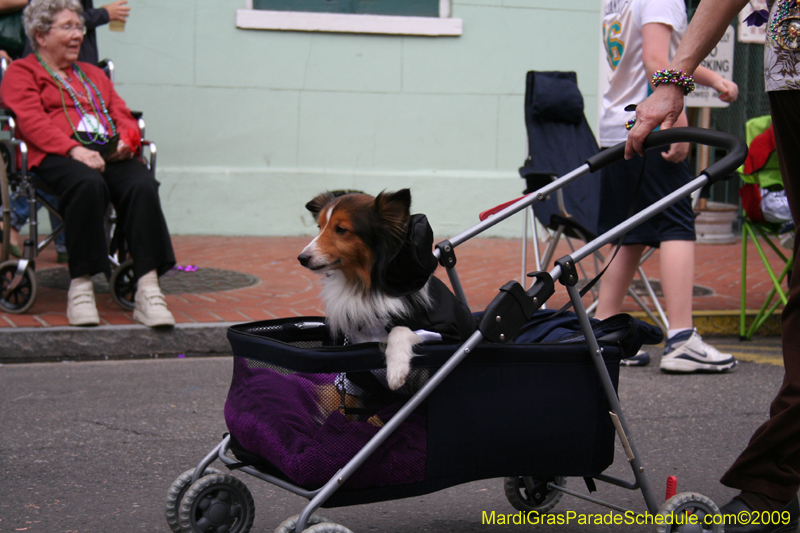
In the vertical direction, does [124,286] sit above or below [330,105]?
below

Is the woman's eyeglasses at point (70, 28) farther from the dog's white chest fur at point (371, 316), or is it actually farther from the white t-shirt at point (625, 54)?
the dog's white chest fur at point (371, 316)

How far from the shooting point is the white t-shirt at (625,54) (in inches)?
168

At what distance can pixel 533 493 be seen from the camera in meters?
→ 2.76

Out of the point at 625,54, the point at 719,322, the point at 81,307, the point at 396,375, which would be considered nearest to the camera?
the point at 396,375

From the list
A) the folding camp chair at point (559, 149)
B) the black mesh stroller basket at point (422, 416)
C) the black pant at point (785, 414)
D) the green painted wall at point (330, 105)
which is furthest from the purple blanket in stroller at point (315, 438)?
the green painted wall at point (330, 105)

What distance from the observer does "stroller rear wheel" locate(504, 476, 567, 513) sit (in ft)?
8.99

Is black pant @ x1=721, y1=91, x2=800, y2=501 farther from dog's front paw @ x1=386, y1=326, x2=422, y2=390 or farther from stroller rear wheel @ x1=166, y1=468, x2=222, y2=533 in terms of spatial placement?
stroller rear wheel @ x1=166, y1=468, x2=222, y2=533

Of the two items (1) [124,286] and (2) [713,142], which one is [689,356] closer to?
(2) [713,142]

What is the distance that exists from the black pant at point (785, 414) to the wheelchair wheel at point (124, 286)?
158 inches

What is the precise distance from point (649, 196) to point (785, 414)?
2.10 meters

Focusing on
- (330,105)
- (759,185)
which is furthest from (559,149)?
(330,105)

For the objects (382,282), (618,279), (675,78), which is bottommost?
(618,279)

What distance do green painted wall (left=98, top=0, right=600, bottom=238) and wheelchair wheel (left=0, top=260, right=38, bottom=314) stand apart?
3.10m

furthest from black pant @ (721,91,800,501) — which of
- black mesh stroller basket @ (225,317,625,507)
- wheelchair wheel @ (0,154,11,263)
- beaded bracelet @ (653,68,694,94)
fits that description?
wheelchair wheel @ (0,154,11,263)
